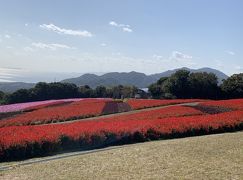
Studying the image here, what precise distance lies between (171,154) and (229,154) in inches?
→ 85.5

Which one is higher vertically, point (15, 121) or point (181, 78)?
point (181, 78)

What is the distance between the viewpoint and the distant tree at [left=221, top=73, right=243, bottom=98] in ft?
240

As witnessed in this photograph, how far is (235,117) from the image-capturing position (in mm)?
27375

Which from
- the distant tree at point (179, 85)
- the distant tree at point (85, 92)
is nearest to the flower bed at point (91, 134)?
the distant tree at point (179, 85)

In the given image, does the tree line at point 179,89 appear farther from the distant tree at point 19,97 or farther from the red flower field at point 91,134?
the red flower field at point 91,134

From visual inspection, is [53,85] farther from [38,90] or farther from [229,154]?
[229,154]

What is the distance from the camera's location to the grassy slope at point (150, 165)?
12.3 m

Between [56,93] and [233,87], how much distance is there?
128 feet

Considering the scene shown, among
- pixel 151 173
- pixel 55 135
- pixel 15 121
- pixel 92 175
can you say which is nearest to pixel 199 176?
pixel 151 173

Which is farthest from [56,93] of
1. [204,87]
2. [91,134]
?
[91,134]

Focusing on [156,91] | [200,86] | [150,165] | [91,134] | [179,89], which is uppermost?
[200,86]

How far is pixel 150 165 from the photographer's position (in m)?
13.5

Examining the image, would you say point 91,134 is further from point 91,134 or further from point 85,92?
point 85,92

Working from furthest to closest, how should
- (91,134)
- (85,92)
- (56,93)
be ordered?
(85,92) → (56,93) → (91,134)
